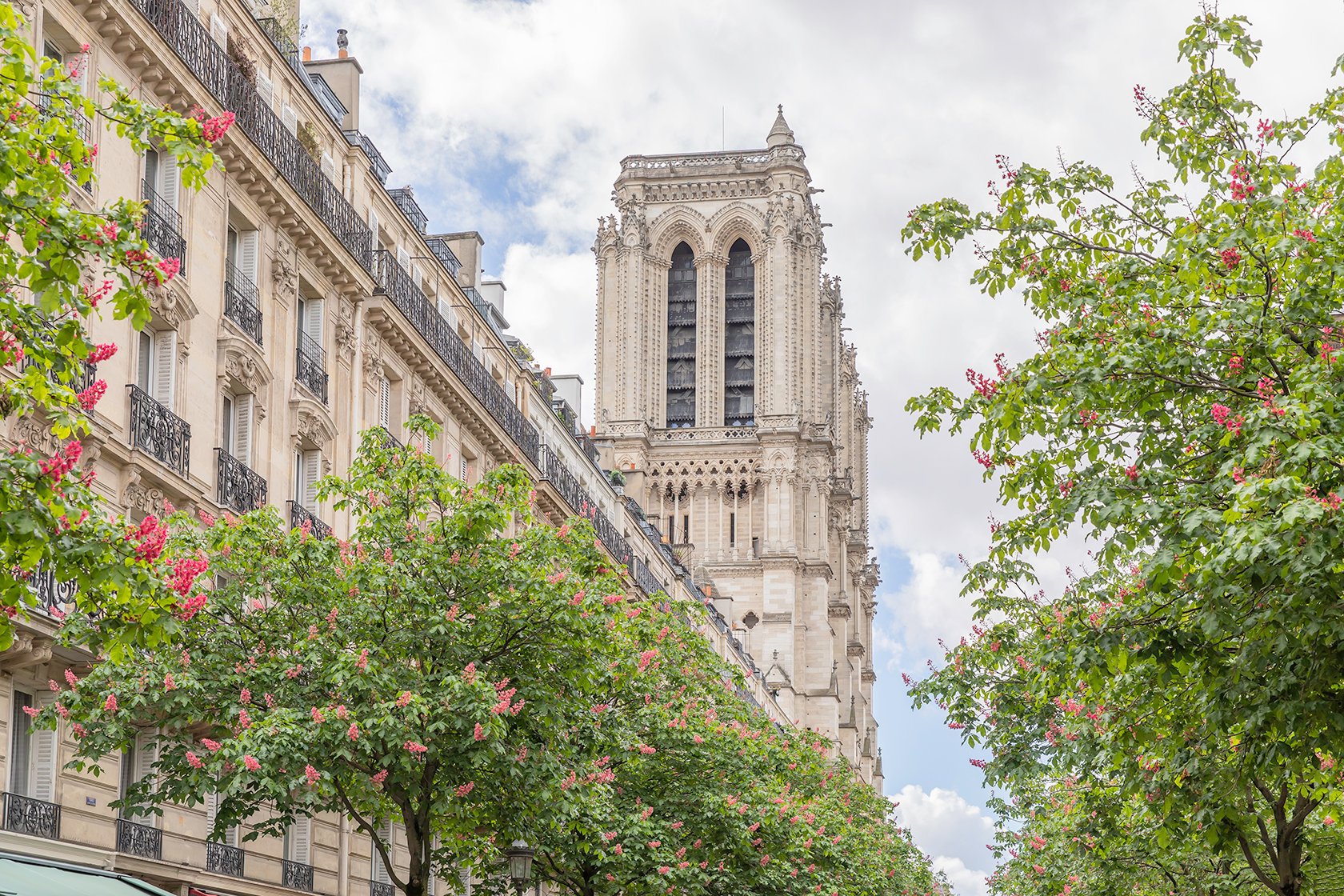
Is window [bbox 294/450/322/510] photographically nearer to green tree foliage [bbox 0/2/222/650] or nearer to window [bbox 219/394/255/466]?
window [bbox 219/394/255/466]

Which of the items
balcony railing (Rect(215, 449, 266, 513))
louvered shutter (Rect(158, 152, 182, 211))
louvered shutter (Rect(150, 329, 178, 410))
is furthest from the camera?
balcony railing (Rect(215, 449, 266, 513))

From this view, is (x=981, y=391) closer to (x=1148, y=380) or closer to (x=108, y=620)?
(x=1148, y=380)

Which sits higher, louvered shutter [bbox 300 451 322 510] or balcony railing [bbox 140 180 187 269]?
balcony railing [bbox 140 180 187 269]

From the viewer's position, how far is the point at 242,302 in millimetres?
30969

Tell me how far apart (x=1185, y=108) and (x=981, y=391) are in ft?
11.3

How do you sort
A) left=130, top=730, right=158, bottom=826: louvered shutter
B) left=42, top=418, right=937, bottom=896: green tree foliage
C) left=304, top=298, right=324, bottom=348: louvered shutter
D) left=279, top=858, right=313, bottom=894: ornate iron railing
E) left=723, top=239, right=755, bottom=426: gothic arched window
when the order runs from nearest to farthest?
left=42, top=418, right=937, bottom=896: green tree foliage < left=130, top=730, right=158, bottom=826: louvered shutter < left=279, top=858, right=313, bottom=894: ornate iron railing < left=304, top=298, right=324, bottom=348: louvered shutter < left=723, top=239, right=755, bottom=426: gothic arched window

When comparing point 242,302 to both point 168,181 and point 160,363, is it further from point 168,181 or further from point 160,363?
point 160,363

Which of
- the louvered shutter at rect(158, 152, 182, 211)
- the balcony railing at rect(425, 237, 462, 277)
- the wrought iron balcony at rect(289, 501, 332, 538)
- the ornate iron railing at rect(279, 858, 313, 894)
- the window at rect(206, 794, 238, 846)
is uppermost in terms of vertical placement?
the balcony railing at rect(425, 237, 462, 277)

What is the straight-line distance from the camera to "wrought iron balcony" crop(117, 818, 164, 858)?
2511 centimetres

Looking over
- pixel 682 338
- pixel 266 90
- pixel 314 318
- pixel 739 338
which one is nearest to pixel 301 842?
pixel 314 318

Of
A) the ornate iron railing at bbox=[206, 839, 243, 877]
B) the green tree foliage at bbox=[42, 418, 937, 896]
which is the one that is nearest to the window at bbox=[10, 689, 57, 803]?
the green tree foliage at bbox=[42, 418, 937, 896]

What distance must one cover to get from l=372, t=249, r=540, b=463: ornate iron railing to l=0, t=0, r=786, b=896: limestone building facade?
0.10 meters

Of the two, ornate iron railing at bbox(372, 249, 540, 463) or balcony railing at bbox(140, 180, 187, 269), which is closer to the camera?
balcony railing at bbox(140, 180, 187, 269)

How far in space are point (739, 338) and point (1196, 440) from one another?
10891cm
